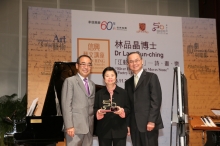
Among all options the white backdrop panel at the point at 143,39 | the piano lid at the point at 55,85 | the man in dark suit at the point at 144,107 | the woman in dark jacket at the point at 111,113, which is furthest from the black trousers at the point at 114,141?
the white backdrop panel at the point at 143,39

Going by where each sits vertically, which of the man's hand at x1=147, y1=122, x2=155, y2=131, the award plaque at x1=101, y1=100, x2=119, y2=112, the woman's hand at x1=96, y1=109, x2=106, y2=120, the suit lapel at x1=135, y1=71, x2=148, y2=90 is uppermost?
the suit lapel at x1=135, y1=71, x2=148, y2=90

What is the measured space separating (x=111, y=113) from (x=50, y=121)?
0.75m

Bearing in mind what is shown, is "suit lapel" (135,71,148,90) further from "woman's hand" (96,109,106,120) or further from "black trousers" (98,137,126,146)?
"black trousers" (98,137,126,146)

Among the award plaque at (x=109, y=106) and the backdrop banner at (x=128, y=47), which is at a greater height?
the backdrop banner at (x=128, y=47)

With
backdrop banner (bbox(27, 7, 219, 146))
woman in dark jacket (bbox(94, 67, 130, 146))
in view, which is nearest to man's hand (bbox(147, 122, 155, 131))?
woman in dark jacket (bbox(94, 67, 130, 146))

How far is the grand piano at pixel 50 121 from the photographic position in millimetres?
3621

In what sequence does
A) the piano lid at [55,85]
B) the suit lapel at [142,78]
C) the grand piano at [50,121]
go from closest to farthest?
the suit lapel at [142,78], the grand piano at [50,121], the piano lid at [55,85]

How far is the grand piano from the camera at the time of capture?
362 cm

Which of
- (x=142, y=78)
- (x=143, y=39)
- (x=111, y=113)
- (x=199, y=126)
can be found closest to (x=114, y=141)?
(x=111, y=113)

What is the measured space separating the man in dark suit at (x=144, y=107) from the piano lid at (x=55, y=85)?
2.68 ft

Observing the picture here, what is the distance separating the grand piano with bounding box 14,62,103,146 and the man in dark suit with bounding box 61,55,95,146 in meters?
0.29

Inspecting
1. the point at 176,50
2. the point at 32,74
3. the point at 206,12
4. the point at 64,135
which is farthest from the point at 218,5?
the point at 64,135

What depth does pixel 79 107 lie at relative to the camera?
11.3 ft

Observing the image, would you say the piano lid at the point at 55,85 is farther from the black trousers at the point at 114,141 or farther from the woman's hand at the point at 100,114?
the black trousers at the point at 114,141
